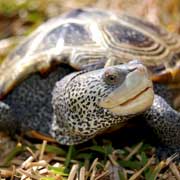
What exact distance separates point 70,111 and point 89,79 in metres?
0.20

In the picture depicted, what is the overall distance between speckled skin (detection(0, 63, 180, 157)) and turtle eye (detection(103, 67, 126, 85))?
3 cm

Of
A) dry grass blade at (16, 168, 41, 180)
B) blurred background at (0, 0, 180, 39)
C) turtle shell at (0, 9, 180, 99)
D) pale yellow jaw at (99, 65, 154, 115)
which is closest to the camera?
pale yellow jaw at (99, 65, 154, 115)

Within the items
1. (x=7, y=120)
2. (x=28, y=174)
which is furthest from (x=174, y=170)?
(x=7, y=120)

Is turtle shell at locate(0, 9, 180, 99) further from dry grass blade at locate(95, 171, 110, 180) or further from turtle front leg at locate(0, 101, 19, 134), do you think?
dry grass blade at locate(95, 171, 110, 180)

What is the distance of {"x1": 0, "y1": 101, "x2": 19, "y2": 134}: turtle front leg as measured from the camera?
2773mm

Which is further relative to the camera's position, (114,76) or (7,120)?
(7,120)

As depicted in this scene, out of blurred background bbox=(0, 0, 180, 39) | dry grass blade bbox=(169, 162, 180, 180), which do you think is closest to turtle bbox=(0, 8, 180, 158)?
dry grass blade bbox=(169, 162, 180, 180)

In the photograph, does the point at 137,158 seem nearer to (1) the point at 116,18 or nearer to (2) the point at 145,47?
(2) the point at 145,47

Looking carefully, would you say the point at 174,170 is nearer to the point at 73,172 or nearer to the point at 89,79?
the point at 73,172

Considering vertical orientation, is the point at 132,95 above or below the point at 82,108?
above

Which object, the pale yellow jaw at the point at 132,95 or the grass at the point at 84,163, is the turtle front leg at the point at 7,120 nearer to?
the grass at the point at 84,163

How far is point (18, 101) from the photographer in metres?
2.89

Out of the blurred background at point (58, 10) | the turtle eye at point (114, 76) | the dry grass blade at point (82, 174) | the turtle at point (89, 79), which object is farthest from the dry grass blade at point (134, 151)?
the blurred background at point (58, 10)

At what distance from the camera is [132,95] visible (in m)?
2.15
